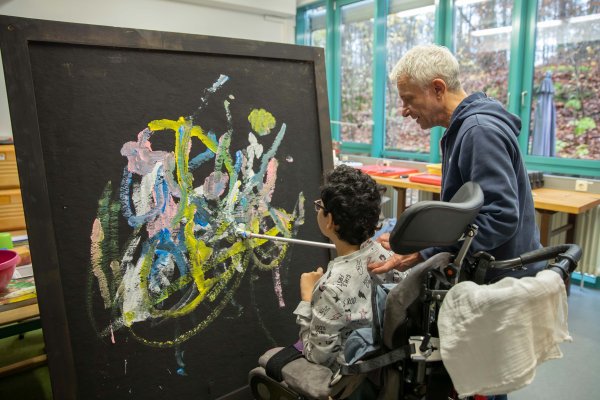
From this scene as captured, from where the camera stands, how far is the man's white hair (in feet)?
4.24

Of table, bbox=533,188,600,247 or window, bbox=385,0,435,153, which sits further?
window, bbox=385,0,435,153

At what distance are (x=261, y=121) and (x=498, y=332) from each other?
3.48ft

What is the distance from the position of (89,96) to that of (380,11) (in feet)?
13.8

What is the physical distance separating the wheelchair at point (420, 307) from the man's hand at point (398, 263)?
0.15 metres

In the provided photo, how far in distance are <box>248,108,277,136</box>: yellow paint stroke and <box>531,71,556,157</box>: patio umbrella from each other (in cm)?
283

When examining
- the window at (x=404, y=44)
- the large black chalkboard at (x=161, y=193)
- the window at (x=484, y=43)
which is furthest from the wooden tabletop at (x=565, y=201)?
the large black chalkboard at (x=161, y=193)

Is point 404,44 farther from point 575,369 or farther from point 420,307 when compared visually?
point 420,307

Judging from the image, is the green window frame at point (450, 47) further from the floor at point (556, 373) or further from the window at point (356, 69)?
the floor at point (556, 373)

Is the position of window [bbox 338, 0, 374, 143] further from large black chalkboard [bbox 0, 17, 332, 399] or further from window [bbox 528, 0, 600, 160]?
large black chalkboard [bbox 0, 17, 332, 399]

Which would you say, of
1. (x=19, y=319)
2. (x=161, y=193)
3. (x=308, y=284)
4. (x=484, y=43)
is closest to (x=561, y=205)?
(x=484, y=43)

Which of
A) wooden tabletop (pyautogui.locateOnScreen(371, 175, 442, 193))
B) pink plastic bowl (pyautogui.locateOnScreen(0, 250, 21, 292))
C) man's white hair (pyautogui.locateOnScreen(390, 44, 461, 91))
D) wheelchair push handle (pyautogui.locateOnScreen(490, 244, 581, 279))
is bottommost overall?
wooden tabletop (pyautogui.locateOnScreen(371, 175, 442, 193))

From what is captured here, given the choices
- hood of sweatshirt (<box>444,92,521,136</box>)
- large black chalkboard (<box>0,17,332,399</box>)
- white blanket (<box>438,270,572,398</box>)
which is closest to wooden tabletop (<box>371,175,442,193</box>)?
large black chalkboard (<box>0,17,332,399</box>)

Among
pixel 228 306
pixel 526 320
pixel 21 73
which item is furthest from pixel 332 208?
pixel 21 73

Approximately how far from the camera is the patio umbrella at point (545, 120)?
11.4 feet
